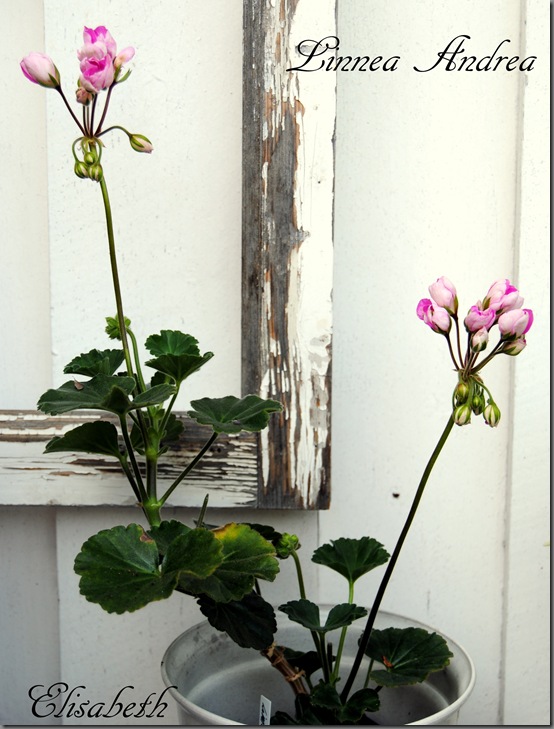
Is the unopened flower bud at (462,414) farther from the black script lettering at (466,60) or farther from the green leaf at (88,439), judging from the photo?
the black script lettering at (466,60)

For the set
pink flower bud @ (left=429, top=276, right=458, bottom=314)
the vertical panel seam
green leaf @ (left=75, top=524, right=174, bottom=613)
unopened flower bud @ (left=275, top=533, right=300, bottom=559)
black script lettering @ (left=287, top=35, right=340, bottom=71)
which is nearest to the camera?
green leaf @ (left=75, top=524, right=174, bottom=613)

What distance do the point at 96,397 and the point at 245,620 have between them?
27 cm

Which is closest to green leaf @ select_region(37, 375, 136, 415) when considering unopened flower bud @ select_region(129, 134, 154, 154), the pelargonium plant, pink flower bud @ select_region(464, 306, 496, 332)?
the pelargonium plant

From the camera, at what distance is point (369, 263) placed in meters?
1.12

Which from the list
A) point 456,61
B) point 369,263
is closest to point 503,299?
point 369,263

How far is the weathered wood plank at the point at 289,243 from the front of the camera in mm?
983

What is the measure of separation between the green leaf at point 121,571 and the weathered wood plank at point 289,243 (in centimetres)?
31

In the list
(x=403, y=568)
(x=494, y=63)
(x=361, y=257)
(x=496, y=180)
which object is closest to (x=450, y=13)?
(x=494, y=63)

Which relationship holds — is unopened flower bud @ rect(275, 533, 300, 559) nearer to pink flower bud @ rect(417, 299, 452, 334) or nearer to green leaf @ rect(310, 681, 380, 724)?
green leaf @ rect(310, 681, 380, 724)

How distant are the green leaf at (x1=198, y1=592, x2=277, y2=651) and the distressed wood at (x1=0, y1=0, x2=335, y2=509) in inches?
8.5

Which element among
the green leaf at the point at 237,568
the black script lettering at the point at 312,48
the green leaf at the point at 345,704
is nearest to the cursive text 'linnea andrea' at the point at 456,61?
the black script lettering at the point at 312,48

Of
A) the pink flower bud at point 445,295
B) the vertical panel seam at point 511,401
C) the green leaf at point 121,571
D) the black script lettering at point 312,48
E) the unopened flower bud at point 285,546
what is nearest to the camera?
the green leaf at point 121,571

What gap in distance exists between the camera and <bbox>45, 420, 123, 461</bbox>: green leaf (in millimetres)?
832

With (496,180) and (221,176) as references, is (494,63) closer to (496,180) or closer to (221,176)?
(496,180)
